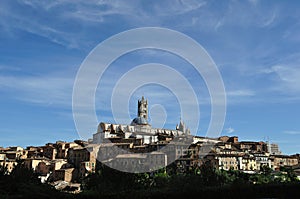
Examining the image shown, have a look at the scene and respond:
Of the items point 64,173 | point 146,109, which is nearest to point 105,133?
point 64,173

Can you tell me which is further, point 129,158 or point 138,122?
point 138,122

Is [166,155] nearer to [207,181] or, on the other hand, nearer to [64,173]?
[64,173]

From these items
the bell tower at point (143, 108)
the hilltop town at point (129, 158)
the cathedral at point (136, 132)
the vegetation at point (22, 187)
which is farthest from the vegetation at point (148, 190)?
the bell tower at point (143, 108)

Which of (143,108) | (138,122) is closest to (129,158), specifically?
(138,122)

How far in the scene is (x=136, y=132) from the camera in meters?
89.7

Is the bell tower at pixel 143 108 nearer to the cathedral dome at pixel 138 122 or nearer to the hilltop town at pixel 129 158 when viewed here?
the cathedral dome at pixel 138 122

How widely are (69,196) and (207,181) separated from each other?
1355 centimetres

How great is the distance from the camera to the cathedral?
85.4 m

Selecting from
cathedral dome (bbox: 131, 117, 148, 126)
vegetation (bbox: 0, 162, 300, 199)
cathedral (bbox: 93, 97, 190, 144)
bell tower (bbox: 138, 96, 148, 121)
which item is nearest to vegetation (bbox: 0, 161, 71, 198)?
vegetation (bbox: 0, 162, 300, 199)

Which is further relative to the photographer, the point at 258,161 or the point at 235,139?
the point at 235,139

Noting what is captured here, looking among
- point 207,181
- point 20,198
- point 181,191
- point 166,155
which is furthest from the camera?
point 166,155

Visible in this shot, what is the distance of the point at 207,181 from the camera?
1018 inches

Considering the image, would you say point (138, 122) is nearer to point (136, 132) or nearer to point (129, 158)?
point (136, 132)

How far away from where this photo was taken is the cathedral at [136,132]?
85394mm
